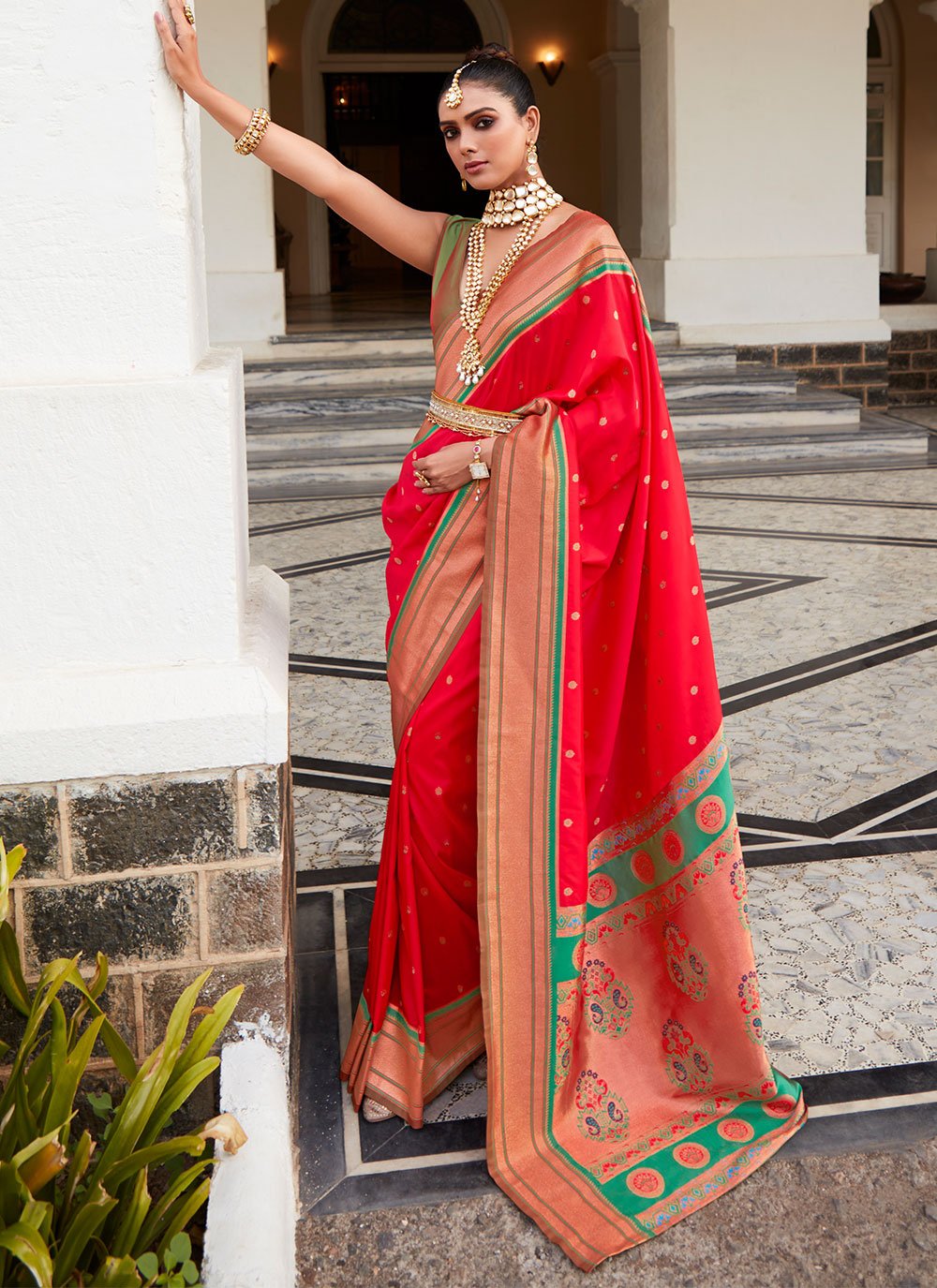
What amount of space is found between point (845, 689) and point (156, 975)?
2193mm

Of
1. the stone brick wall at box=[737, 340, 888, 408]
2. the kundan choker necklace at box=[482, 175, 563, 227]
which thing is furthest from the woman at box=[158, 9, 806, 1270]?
the stone brick wall at box=[737, 340, 888, 408]

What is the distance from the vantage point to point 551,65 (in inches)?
478

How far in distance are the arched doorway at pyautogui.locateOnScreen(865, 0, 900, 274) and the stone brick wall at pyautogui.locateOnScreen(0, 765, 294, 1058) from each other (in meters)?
12.0

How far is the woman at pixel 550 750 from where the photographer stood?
1.66m

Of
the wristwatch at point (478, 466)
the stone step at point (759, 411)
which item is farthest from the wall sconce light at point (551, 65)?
the wristwatch at point (478, 466)

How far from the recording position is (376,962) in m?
1.80

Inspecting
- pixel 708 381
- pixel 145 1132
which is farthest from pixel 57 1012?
Answer: pixel 708 381

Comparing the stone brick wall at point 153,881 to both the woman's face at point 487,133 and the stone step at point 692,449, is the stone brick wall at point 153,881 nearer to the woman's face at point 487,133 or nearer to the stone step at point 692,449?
the woman's face at point 487,133

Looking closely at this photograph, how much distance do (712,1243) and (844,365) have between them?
7.18 metres

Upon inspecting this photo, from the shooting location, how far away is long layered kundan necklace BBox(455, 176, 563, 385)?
1.74 m

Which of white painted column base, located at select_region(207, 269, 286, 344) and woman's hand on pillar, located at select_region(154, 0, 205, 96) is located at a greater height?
white painted column base, located at select_region(207, 269, 286, 344)

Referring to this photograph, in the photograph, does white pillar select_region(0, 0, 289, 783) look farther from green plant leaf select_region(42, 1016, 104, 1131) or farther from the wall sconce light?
the wall sconce light

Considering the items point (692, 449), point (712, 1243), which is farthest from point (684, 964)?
point (692, 449)

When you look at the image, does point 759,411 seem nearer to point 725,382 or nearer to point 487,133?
point 725,382
